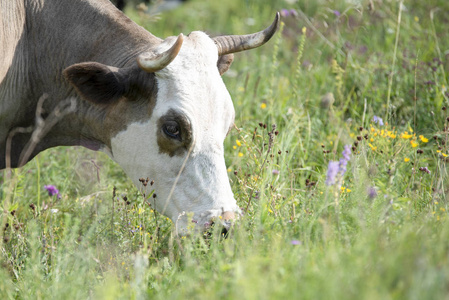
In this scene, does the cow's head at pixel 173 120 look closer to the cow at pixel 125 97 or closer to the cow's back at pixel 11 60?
the cow at pixel 125 97

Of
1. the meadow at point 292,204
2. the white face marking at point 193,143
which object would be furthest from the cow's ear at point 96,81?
the meadow at point 292,204

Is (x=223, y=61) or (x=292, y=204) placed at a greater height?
(x=223, y=61)

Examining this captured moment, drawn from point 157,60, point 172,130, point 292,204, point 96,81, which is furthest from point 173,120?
point 292,204

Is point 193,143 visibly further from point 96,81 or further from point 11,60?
point 11,60

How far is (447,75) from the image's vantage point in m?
5.76

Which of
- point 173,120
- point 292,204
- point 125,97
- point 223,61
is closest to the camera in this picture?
point 173,120

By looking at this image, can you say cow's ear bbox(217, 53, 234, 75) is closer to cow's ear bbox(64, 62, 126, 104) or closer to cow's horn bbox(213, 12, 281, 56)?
cow's horn bbox(213, 12, 281, 56)

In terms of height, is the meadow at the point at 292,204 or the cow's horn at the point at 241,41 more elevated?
the cow's horn at the point at 241,41

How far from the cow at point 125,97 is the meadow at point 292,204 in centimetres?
29

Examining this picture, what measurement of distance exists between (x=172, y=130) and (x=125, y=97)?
42 cm

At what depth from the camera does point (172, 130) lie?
3.68 meters

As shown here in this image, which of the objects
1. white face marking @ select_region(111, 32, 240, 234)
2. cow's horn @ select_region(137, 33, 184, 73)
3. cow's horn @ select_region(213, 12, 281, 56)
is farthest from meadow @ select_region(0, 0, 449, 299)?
cow's horn @ select_region(137, 33, 184, 73)

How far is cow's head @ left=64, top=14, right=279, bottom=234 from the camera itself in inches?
142

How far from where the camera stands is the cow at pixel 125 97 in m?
3.65
